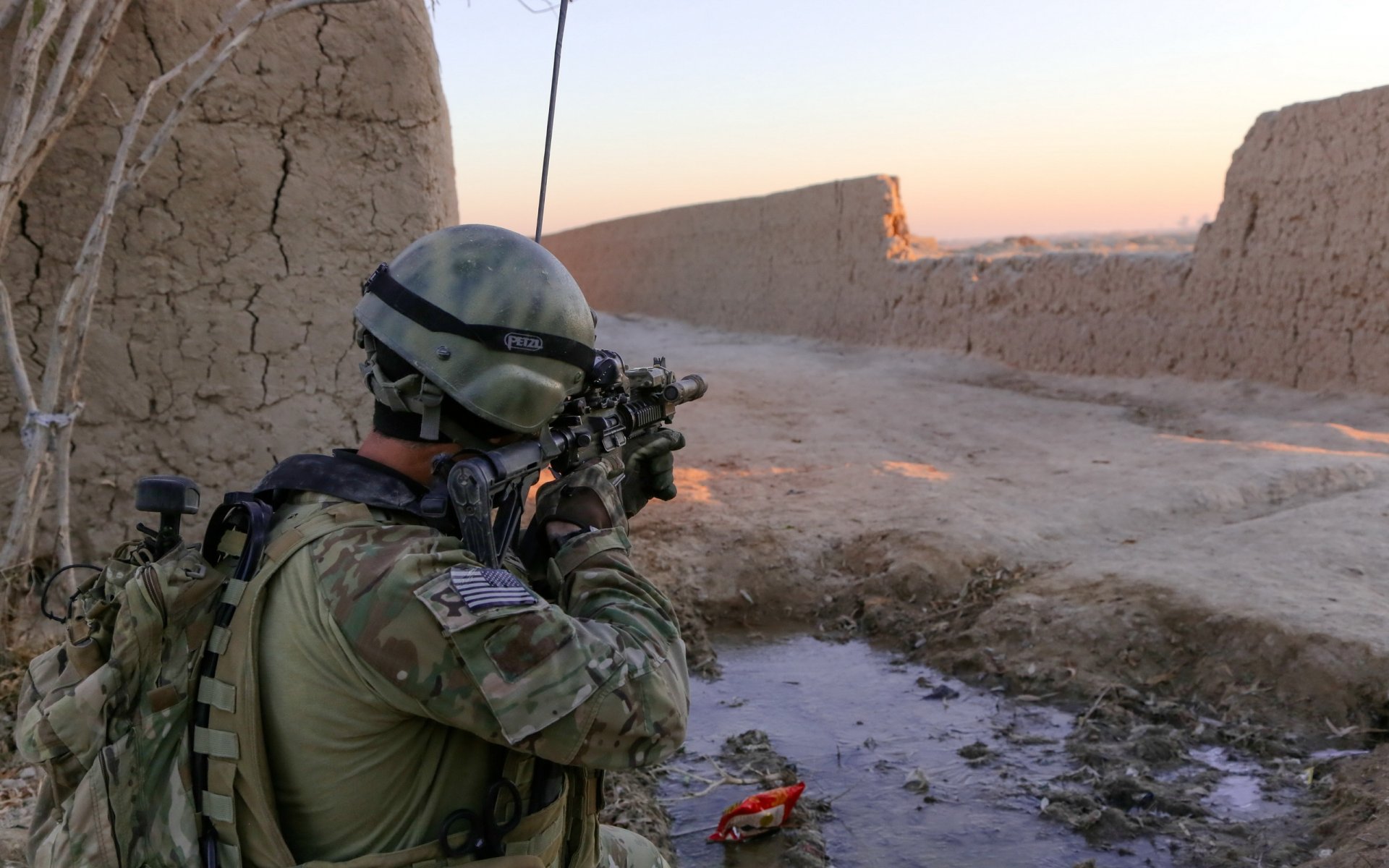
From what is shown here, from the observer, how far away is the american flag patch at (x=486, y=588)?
49.8 inches

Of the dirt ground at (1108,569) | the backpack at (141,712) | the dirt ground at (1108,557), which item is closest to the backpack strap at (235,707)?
the backpack at (141,712)

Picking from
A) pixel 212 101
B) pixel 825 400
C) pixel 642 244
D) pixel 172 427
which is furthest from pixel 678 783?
pixel 642 244

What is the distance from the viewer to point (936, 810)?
10.5ft

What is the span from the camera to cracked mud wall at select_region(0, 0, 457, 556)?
11.3 ft

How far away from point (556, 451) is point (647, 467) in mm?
419

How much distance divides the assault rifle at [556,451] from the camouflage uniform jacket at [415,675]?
0.05 metres

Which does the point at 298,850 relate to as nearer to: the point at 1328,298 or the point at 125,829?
the point at 125,829

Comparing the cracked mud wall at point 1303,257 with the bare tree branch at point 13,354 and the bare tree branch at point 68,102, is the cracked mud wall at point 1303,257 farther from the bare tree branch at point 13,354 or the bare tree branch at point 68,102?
the bare tree branch at point 13,354

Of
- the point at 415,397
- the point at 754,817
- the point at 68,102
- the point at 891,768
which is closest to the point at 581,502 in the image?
the point at 415,397

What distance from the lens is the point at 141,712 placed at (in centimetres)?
135

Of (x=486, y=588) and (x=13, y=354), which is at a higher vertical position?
(x=13, y=354)

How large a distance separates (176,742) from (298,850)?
21cm

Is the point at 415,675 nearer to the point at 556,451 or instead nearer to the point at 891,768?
the point at 556,451

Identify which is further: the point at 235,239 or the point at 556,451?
the point at 235,239
